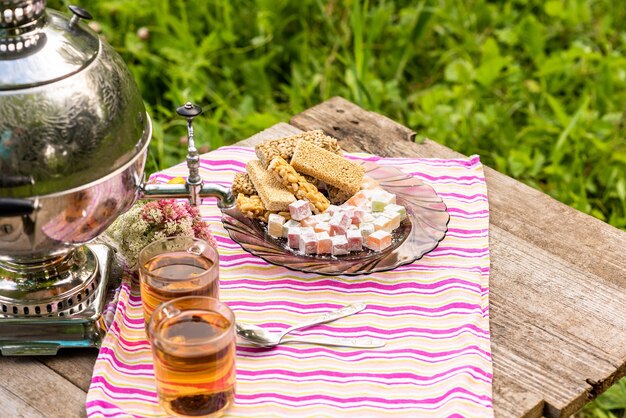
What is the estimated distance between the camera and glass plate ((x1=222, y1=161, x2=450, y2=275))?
1283 mm

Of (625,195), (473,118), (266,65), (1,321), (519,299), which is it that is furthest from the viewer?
(266,65)

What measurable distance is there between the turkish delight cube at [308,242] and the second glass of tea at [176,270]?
181 mm

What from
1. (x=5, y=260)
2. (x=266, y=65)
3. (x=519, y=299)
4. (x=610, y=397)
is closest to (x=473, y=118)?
(x=266, y=65)

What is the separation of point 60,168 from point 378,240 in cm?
48

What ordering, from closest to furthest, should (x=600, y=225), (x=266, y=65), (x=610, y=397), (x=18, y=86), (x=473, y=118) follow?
(x=18, y=86) → (x=600, y=225) → (x=610, y=397) → (x=473, y=118) → (x=266, y=65)

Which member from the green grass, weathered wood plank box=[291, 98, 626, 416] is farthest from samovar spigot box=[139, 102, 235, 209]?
the green grass

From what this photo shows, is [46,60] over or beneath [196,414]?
over

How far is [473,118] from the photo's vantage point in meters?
2.55

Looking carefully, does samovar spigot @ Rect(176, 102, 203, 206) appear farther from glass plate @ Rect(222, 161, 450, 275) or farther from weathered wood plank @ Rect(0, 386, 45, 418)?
weathered wood plank @ Rect(0, 386, 45, 418)

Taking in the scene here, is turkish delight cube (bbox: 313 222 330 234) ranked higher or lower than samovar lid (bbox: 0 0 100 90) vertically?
lower

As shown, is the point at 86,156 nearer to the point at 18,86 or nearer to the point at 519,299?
the point at 18,86

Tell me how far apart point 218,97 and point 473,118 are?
0.74 meters

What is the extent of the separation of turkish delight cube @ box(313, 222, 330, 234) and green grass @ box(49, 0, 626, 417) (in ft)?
3.40

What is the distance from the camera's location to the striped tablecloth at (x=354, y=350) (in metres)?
1.08
